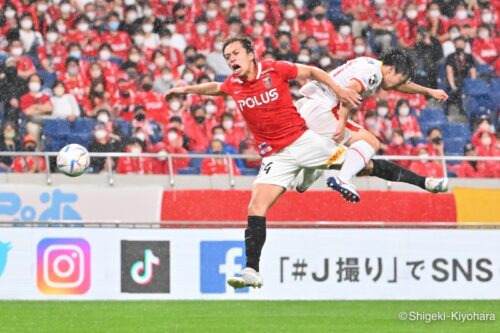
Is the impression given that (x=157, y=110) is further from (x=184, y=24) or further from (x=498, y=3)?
(x=498, y=3)

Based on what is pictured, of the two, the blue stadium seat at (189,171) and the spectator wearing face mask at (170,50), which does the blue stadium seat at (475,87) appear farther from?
the blue stadium seat at (189,171)

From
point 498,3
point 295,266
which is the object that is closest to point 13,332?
point 295,266

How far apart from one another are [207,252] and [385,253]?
2203 millimetres

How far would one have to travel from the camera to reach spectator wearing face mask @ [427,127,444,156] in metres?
18.7

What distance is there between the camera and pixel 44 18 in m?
19.7

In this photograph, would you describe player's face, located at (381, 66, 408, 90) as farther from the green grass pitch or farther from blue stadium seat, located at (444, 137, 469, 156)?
blue stadium seat, located at (444, 137, 469, 156)

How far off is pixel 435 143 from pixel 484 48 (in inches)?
129

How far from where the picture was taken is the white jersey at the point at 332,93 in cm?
1144

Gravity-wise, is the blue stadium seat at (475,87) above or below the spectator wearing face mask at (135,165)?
above

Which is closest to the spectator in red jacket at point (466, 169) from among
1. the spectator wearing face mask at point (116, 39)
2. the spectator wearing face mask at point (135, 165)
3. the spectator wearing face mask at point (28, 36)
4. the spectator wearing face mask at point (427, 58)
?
the spectator wearing face mask at point (427, 58)

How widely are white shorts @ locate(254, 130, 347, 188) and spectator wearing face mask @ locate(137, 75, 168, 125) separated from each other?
7178 millimetres

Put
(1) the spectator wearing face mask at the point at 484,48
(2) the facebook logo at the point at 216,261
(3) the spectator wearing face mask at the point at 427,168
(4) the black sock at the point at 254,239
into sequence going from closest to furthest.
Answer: (4) the black sock at the point at 254,239 < (2) the facebook logo at the point at 216,261 < (3) the spectator wearing face mask at the point at 427,168 < (1) the spectator wearing face mask at the point at 484,48

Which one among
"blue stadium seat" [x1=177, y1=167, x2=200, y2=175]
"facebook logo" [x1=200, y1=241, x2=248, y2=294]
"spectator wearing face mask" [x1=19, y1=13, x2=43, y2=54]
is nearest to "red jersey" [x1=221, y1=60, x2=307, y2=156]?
"facebook logo" [x1=200, y1=241, x2=248, y2=294]

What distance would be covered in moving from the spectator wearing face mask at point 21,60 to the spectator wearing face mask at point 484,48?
288 inches
